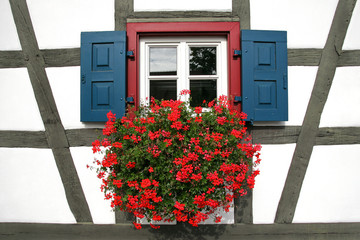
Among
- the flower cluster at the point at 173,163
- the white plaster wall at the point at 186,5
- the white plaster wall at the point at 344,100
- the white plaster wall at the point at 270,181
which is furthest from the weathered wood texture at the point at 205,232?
the white plaster wall at the point at 186,5

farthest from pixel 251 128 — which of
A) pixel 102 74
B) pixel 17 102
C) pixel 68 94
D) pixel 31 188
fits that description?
pixel 17 102

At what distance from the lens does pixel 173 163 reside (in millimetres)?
2121

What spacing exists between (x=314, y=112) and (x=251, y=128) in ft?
2.11

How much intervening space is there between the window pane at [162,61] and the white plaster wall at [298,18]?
870 millimetres

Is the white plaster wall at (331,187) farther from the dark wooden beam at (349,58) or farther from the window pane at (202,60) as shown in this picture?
the window pane at (202,60)

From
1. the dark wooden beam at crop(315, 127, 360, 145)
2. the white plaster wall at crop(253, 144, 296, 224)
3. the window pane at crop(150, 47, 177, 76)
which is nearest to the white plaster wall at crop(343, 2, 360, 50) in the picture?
the dark wooden beam at crop(315, 127, 360, 145)

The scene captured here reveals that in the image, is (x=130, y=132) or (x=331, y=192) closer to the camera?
(x=130, y=132)

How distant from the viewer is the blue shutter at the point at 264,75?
8.08 ft

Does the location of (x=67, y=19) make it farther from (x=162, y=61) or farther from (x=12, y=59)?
(x=162, y=61)

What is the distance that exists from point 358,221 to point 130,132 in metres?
2.38

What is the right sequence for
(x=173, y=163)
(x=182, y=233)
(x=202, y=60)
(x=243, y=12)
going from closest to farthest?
1. (x=173, y=163)
2. (x=182, y=233)
3. (x=243, y=12)
4. (x=202, y=60)

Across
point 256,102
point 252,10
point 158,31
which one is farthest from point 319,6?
point 158,31

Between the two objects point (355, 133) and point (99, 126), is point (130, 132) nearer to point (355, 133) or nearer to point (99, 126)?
point (99, 126)

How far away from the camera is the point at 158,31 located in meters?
2.56
